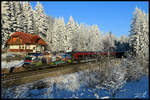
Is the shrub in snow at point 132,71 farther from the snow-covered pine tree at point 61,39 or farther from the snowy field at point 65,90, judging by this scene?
the snow-covered pine tree at point 61,39

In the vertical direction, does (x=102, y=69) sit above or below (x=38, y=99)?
above

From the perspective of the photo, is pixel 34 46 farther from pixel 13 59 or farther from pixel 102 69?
pixel 102 69

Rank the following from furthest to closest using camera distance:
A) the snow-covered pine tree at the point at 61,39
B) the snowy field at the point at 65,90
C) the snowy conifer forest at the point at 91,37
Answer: the snow-covered pine tree at the point at 61,39, the snowy conifer forest at the point at 91,37, the snowy field at the point at 65,90

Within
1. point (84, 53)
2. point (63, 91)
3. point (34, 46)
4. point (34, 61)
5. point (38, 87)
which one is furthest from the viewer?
point (34, 46)

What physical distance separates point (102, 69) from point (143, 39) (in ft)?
97.5

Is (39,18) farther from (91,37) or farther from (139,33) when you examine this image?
(91,37)

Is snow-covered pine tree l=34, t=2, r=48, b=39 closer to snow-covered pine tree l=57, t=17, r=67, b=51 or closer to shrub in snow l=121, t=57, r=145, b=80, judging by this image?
snow-covered pine tree l=57, t=17, r=67, b=51

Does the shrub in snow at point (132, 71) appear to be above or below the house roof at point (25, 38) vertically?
below

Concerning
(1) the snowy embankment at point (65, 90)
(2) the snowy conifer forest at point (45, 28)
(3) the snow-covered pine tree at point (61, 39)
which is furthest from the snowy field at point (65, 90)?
(3) the snow-covered pine tree at point (61, 39)

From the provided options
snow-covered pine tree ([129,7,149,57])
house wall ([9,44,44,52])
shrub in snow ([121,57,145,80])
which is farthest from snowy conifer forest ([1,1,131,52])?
shrub in snow ([121,57,145,80])

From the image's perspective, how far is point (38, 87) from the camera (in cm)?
1586

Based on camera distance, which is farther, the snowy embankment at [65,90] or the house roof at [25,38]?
the house roof at [25,38]

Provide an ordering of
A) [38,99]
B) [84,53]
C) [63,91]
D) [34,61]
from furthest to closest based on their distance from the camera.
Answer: [84,53], [34,61], [63,91], [38,99]

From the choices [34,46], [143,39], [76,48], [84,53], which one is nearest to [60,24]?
[76,48]
